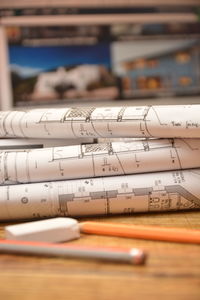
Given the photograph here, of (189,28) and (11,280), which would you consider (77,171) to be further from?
(189,28)

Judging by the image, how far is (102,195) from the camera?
43 cm

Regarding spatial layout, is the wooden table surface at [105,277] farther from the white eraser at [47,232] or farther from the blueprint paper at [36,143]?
the blueprint paper at [36,143]

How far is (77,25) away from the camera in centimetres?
121

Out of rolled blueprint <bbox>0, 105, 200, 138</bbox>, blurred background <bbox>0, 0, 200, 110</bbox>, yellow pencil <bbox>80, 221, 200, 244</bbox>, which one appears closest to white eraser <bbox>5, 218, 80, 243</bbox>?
yellow pencil <bbox>80, 221, 200, 244</bbox>

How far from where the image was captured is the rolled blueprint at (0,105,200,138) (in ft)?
1.39

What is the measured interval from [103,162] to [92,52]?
0.85 meters

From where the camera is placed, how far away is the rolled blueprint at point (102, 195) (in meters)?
0.42

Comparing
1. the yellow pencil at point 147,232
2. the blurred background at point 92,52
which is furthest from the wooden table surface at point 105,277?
the blurred background at point 92,52

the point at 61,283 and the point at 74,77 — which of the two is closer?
the point at 61,283

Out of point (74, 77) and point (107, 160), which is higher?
point (74, 77)

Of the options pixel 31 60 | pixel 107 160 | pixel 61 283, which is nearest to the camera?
pixel 61 283

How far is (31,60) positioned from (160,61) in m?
0.44

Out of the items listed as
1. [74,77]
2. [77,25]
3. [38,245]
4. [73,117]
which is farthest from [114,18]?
[38,245]

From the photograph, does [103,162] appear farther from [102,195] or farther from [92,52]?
[92,52]
